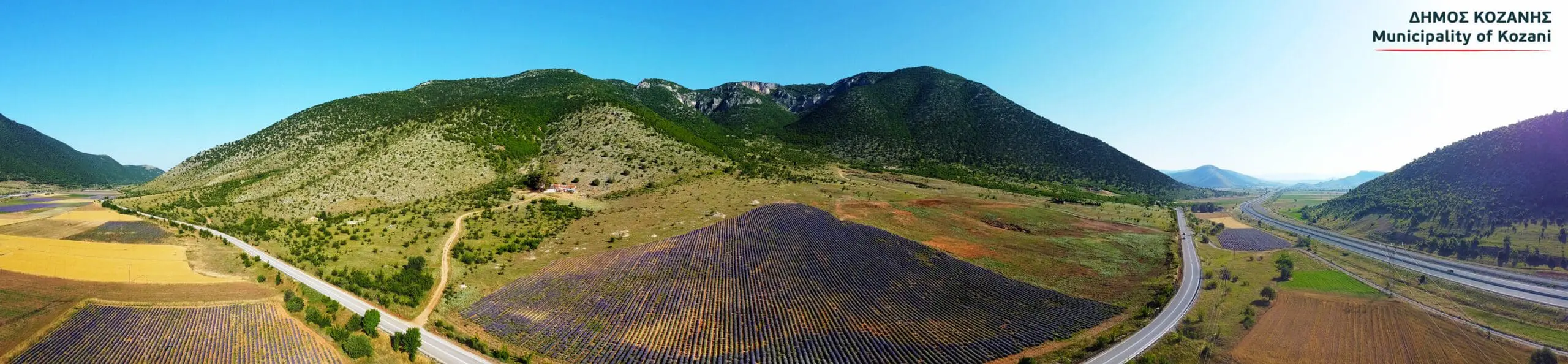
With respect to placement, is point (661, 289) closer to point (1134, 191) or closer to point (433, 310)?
point (433, 310)

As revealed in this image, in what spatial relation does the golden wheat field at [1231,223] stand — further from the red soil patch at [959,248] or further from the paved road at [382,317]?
the paved road at [382,317]

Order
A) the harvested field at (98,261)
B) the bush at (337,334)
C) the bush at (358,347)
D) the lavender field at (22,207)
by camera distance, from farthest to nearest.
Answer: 1. the lavender field at (22,207)
2. the harvested field at (98,261)
3. the bush at (337,334)
4. the bush at (358,347)

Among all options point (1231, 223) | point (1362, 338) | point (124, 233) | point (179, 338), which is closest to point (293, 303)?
point (179, 338)

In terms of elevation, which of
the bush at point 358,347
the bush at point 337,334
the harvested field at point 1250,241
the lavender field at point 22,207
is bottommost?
the bush at point 358,347

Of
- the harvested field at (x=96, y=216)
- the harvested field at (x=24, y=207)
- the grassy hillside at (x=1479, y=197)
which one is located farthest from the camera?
the grassy hillside at (x=1479, y=197)

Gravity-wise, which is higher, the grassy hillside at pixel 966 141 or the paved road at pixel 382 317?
the grassy hillside at pixel 966 141

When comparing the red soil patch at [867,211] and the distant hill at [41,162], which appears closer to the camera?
the red soil patch at [867,211]

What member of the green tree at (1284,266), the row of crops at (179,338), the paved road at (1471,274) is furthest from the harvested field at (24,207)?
the paved road at (1471,274)
